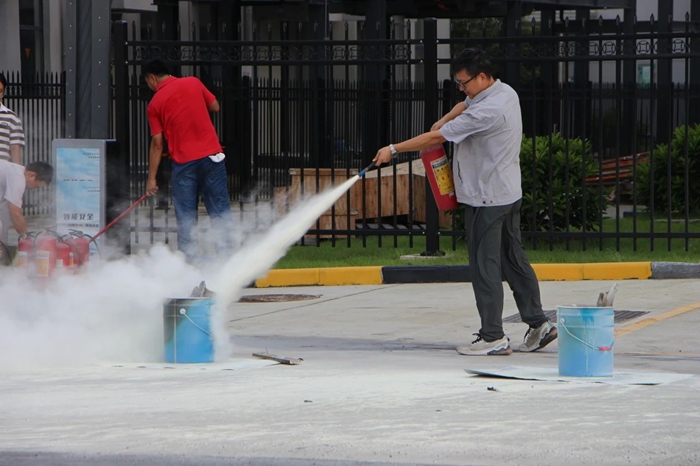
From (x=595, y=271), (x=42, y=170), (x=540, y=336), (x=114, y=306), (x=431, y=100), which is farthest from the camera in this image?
(x=431, y=100)

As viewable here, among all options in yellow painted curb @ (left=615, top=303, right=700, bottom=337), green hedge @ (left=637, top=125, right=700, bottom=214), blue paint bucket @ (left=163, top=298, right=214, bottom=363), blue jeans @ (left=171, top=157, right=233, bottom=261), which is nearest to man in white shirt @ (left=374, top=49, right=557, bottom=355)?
yellow painted curb @ (left=615, top=303, right=700, bottom=337)

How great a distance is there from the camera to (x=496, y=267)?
8125mm

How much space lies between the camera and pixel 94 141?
11422mm

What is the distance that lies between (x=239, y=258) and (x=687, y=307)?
140 inches

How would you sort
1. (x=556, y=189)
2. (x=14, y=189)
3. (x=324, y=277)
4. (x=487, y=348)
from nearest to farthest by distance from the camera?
(x=487, y=348) → (x=14, y=189) → (x=324, y=277) → (x=556, y=189)

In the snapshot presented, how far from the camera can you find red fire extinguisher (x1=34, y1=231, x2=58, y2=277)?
31.0 ft

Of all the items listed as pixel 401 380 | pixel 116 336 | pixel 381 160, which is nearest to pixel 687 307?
pixel 381 160

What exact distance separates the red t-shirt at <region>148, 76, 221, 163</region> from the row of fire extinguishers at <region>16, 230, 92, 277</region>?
5.29 ft

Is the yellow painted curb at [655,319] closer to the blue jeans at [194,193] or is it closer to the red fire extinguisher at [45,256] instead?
the blue jeans at [194,193]

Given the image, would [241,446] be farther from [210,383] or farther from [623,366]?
[623,366]

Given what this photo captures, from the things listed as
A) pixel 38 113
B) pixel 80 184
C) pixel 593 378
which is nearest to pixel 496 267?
pixel 593 378

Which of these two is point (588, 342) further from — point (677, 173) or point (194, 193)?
point (677, 173)

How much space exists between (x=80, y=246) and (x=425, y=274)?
3.48m

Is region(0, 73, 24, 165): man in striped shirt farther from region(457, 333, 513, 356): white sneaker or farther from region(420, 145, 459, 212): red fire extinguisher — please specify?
region(457, 333, 513, 356): white sneaker
